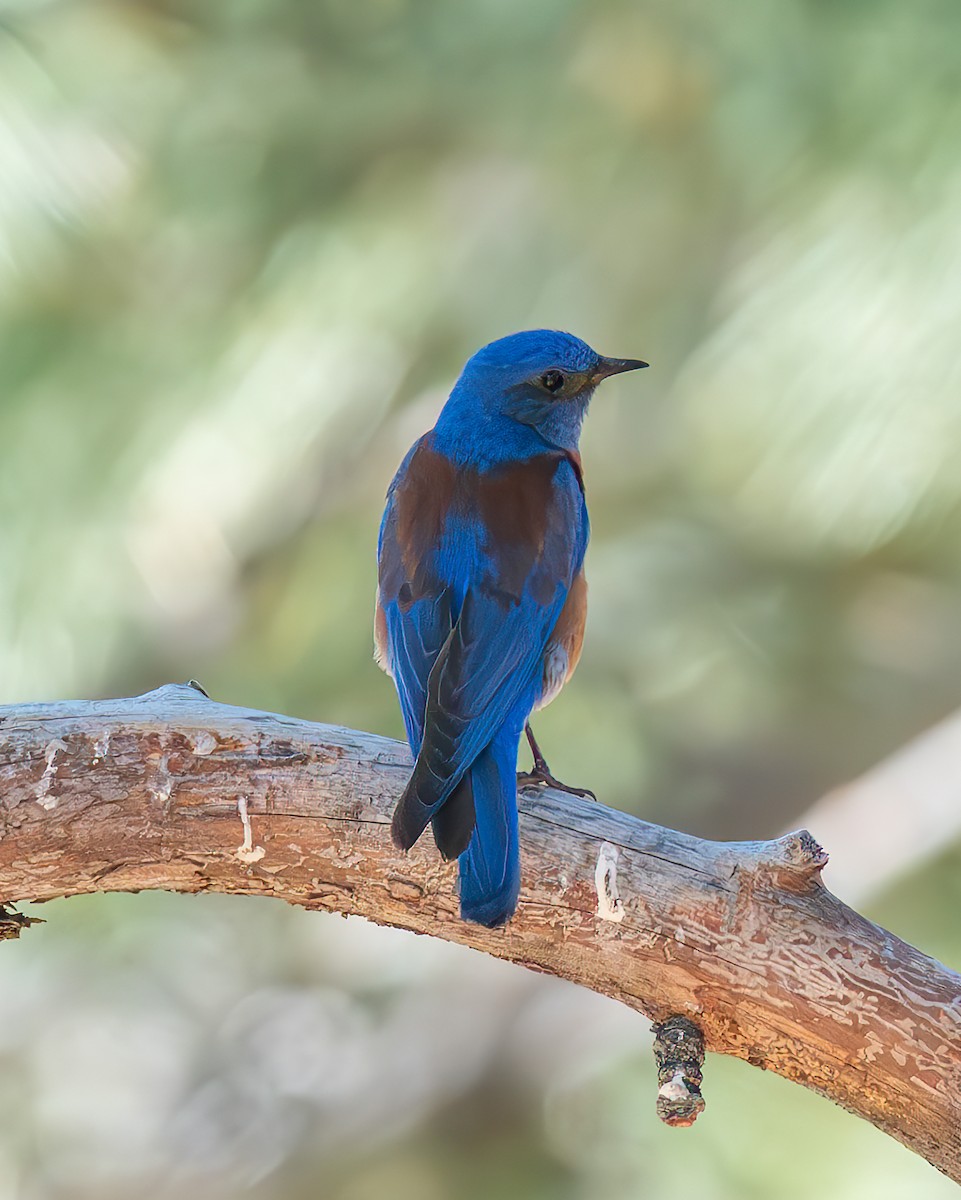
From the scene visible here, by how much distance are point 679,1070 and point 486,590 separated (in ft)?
3.34

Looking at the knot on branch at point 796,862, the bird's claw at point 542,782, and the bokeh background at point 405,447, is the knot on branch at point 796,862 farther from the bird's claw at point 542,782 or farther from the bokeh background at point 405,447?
the bokeh background at point 405,447

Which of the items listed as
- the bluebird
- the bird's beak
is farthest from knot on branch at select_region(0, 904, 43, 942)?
the bird's beak

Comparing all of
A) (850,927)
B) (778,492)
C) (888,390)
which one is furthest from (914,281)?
(850,927)

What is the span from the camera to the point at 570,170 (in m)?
5.73

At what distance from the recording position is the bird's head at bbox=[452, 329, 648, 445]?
3.42 metres

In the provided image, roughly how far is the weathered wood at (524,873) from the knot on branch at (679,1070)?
0.04 m

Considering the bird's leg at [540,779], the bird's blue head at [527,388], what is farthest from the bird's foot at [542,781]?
the bird's blue head at [527,388]

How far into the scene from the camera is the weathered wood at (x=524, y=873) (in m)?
2.44

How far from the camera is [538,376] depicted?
11.2 ft

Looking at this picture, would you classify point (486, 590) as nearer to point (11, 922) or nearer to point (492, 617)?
point (492, 617)

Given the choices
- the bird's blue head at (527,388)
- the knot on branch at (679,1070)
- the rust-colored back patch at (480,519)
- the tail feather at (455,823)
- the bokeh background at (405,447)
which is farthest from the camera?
the bokeh background at (405,447)

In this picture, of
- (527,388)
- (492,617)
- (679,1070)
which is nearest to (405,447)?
(527,388)

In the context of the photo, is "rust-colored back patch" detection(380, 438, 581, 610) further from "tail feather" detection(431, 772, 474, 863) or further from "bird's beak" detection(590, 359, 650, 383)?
"tail feather" detection(431, 772, 474, 863)

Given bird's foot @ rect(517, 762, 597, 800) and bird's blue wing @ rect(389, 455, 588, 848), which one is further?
bird's foot @ rect(517, 762, 597, 800)
